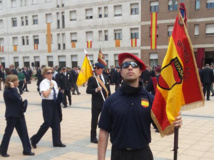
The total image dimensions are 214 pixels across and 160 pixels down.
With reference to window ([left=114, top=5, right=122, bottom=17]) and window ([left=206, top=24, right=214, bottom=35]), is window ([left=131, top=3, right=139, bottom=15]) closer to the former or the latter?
window ([left=114, top=5, right=122, bottom=17])

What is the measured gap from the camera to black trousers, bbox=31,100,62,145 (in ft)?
20.5

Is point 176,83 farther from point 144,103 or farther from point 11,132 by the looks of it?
point 11,132

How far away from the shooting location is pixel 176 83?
284cm

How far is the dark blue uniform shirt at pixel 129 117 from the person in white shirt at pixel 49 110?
3.58 metres

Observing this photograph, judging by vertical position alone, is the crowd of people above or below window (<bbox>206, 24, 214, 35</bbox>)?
below

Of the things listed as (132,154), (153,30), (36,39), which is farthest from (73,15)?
(132,154)

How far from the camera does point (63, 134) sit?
25.2 feet

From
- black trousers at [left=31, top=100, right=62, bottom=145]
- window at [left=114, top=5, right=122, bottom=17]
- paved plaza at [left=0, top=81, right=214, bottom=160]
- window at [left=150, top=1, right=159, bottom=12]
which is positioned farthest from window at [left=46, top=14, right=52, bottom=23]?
black trousers at [left=31, top=100, right=62, bottom=145]

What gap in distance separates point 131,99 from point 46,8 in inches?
1488

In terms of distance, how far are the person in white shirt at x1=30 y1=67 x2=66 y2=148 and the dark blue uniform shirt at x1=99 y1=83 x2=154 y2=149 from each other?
3577 millimetres

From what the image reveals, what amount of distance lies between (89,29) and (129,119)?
3356 cm

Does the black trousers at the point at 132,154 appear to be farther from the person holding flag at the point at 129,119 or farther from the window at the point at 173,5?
the window at the point at 173,5

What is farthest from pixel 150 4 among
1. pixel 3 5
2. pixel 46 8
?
pixel 3 5

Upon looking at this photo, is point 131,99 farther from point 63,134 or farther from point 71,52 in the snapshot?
point 71,52
